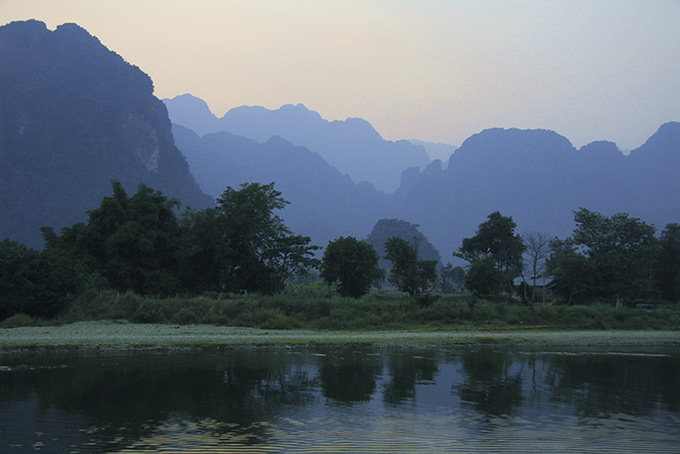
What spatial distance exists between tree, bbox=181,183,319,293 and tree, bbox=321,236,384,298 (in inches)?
62.3

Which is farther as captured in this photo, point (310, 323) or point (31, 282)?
point (310, 323)

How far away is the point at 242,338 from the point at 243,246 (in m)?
20.5

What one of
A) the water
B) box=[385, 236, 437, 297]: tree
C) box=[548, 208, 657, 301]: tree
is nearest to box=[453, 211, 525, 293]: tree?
box=[548, 208, 657, 301]: tree

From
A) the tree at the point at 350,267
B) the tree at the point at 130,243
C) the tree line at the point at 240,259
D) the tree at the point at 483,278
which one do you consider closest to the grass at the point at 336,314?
the tree line at the point at 240,259

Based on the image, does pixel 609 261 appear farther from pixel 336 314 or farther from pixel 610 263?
pixel 336 314

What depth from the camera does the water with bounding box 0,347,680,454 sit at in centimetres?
1033

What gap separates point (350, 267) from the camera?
4916 centimetres

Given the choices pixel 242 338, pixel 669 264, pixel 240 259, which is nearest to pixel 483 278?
pixel 240 259

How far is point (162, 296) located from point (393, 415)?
101 ft

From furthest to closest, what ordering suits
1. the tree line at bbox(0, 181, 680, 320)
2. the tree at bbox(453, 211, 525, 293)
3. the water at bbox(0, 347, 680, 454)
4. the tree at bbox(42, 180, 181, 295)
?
the tree at bbox(453, 211, 525, 293) < the tree at bbox(42, 180, 181, 295) < the tree line at bbox(0, 181, 680, 320) < the water at bbox(0, 347, 680, 454)

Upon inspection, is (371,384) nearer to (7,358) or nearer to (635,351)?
(7,358)

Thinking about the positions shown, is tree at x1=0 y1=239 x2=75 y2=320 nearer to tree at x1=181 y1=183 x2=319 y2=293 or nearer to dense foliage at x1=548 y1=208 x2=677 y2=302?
tree at x1=181 y1=183 x2=319 y2=293

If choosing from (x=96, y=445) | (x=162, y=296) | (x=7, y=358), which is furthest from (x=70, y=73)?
(x=96, y=445)

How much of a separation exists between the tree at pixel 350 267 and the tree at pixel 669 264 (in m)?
36.3
